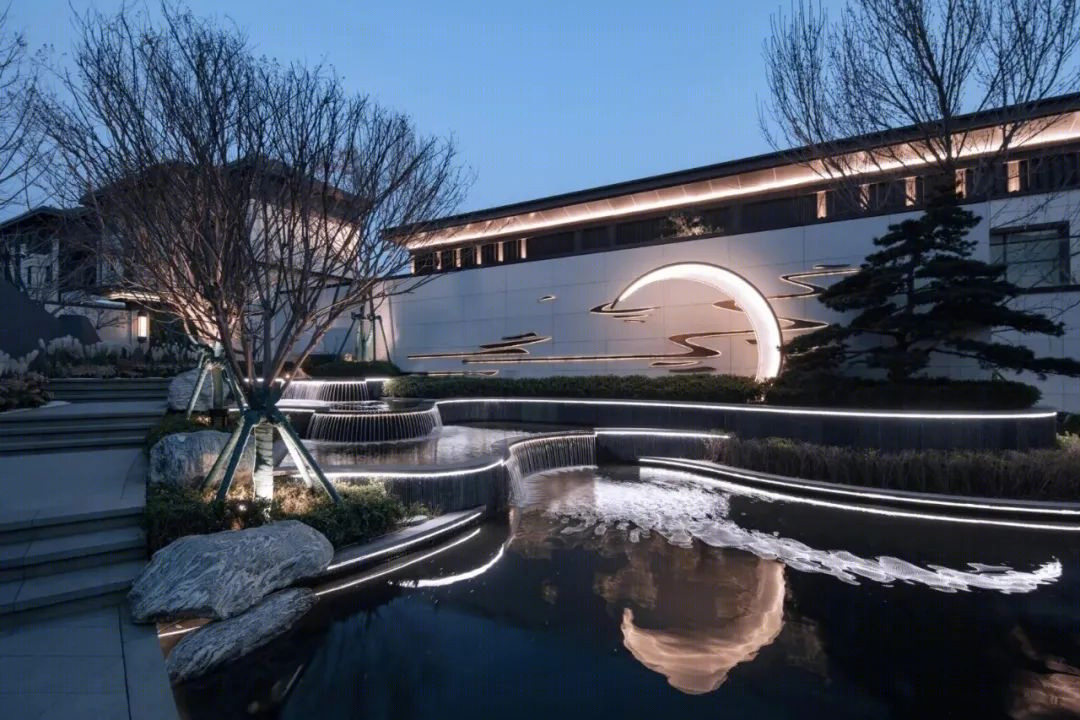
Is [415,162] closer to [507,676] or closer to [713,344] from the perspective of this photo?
[507,676]

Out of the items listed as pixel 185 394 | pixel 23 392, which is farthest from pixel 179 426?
pixel 23 392

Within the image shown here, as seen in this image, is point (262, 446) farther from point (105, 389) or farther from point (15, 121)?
point (105, 389)

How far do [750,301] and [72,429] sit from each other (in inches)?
514

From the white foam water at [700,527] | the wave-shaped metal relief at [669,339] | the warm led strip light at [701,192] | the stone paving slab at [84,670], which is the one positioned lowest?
the white foam water at [700,527]

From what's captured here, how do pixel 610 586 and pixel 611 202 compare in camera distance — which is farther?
pixel 611 202

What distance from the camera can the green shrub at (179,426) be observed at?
330 inches

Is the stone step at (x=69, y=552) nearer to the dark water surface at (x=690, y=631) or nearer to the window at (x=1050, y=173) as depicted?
the dark water surface at (x=690, y=631)

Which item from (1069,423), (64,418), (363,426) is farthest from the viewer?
(1069,423)

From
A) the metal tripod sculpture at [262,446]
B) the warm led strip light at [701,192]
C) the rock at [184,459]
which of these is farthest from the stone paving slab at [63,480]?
the warm led strip light at [701,192]

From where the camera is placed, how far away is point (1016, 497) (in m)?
8.52

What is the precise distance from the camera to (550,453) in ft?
38.5

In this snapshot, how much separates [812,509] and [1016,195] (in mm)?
9519

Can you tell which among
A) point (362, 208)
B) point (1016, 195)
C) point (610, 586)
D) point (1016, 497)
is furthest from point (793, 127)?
point (610, 586)

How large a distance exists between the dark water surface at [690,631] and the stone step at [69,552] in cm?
175
